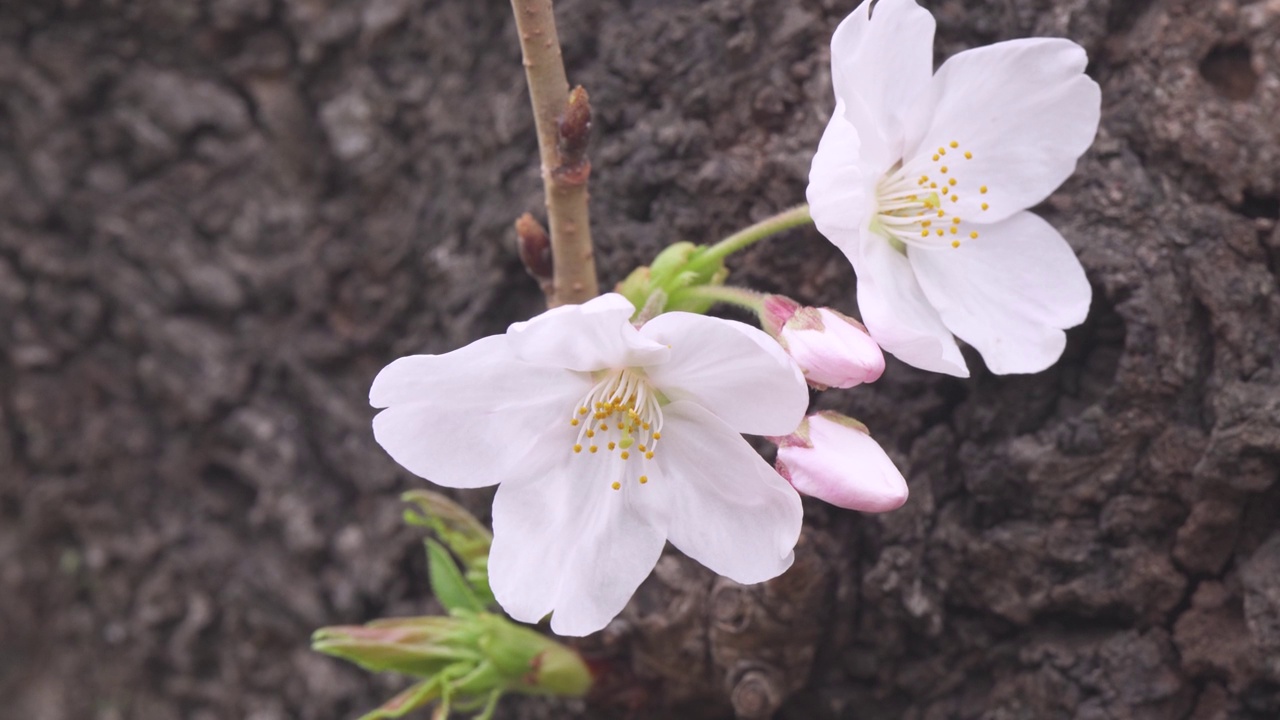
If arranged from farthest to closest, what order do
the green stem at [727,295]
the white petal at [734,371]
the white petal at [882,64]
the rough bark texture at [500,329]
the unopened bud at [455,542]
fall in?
the unopened bud at [455,542] < the rough bark texture at [500,329] < the green stem at [727,295] < the white petal at [882,64] < the white petal at [734,371]

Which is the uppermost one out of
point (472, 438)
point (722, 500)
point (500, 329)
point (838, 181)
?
point (838, 181)

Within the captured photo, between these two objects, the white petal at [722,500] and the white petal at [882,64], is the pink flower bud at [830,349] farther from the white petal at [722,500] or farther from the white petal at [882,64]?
the white petal at [882,64]

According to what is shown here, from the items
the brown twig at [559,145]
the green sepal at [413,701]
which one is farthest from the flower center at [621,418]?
the green sepal at [413,701]

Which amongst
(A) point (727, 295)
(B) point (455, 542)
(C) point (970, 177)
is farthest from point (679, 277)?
(B) point (455, 542)

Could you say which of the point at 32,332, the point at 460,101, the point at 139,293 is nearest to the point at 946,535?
the point at 460,101

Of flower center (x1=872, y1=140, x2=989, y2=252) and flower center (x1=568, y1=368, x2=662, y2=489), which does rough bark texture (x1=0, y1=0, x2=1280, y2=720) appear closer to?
flower center (x1=872, y1=140, x2=989, y2=252)

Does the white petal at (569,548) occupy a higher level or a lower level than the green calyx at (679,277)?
lower

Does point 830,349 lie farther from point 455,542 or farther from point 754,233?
point 455,542

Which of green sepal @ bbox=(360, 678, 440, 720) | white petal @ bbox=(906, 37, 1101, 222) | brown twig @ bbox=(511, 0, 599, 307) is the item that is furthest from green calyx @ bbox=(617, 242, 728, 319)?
green sepal @ bbox=(360, 678, 440, 720)

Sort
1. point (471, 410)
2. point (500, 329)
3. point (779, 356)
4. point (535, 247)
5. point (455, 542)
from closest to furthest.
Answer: point (779, 356), point (471, 410), point (535, 247), point (455, 542), point (500, 329)
